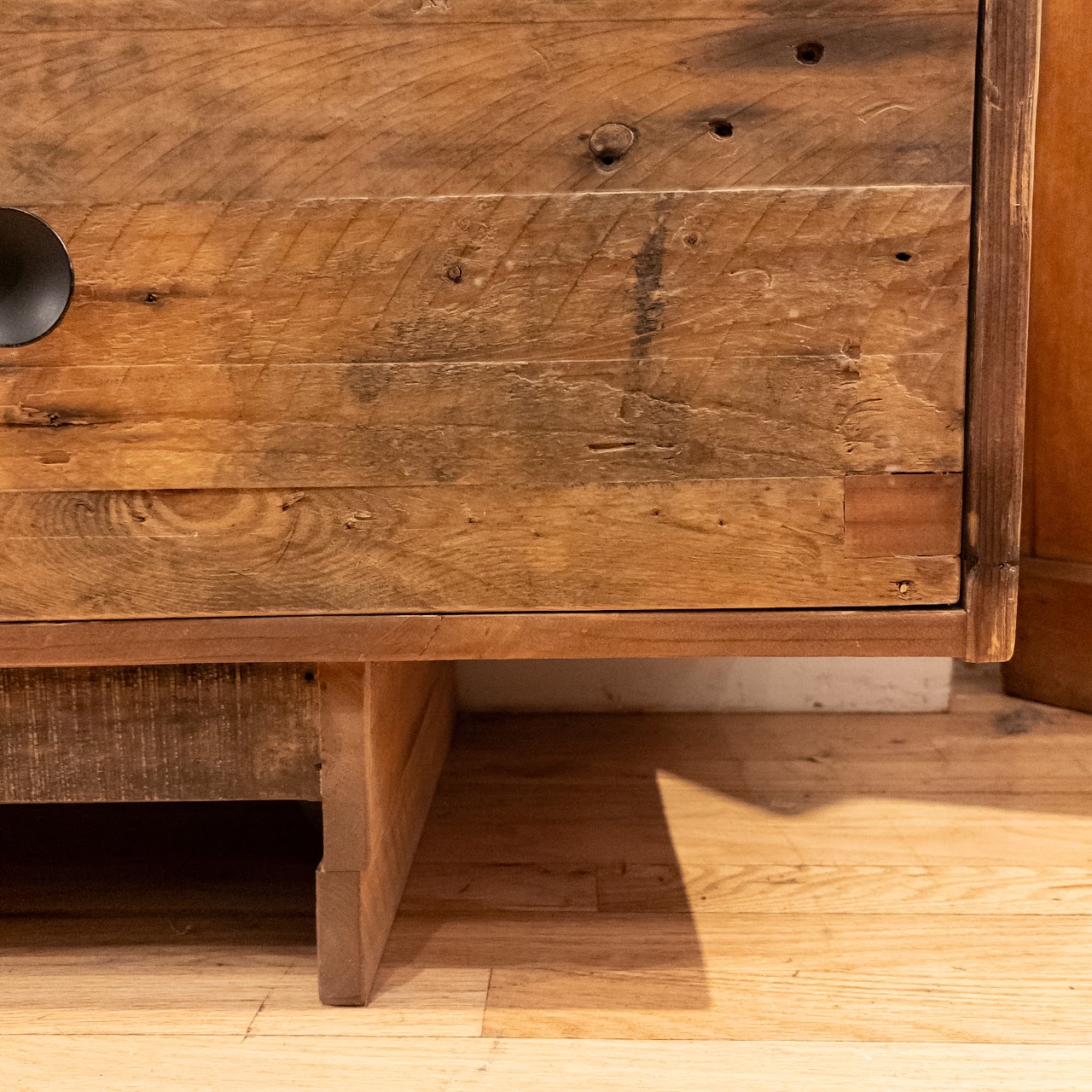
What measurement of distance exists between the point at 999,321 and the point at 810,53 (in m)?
0.19

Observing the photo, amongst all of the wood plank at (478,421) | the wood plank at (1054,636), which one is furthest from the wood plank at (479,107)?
the wood plank at (1054,636)

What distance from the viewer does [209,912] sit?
826 mm

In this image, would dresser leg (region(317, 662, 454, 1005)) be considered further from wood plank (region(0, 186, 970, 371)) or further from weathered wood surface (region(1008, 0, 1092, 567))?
weathered wood surface (region(1008, 0, 1092, 567))

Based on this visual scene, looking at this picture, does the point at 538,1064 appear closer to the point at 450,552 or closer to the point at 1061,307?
the point at 450,552

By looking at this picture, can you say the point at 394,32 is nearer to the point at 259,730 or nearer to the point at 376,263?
the point at 376,263

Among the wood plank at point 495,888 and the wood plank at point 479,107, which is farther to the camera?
the wood plank at point 495,888

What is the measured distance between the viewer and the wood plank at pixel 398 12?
612 millimetres

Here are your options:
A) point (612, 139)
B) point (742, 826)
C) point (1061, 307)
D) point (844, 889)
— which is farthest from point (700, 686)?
point (612, 139)

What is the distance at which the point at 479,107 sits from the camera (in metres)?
0.62

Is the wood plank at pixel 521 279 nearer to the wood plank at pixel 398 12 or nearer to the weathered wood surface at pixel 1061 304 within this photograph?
the wood plank at pixel 398 12

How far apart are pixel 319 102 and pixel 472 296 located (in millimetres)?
141

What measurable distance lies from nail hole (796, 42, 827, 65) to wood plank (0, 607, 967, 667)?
0.32 metres

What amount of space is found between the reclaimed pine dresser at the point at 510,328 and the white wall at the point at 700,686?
64cm

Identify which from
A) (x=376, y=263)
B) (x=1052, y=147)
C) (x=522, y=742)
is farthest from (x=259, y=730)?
(x=1052, y=147)
